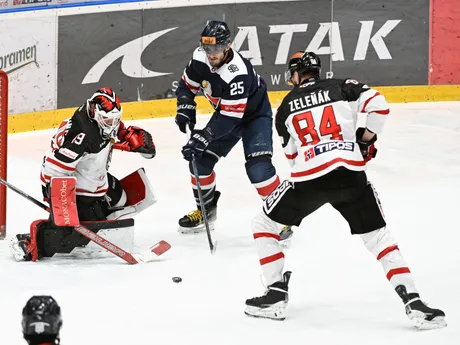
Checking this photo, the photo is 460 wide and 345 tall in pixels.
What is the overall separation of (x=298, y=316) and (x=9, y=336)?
46.1 inches

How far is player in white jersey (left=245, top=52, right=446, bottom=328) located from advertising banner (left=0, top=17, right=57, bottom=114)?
13.5 feet

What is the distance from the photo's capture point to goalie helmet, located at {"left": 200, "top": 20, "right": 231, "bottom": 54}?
17.4ft

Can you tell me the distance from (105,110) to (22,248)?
0.80 m

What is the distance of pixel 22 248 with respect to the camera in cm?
509

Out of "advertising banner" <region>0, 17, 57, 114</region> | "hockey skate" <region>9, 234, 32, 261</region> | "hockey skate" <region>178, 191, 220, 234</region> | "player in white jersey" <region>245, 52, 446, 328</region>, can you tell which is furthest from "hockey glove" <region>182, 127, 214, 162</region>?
"advertising banner" <region>0, 17, 57, 114</region>

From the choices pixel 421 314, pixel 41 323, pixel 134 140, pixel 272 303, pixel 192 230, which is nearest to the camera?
pixel 41 323

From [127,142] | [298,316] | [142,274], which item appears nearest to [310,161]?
[298,316]

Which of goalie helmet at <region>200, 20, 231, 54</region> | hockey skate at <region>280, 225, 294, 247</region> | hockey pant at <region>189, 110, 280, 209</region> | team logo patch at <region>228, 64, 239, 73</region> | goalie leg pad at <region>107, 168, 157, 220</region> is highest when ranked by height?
goalie helmet at <region>200, 20, 231, 54</region>

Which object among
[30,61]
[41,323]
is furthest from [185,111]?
[41,323]

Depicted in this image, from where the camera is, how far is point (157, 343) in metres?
3.85

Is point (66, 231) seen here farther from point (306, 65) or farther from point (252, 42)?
point (252, 42)

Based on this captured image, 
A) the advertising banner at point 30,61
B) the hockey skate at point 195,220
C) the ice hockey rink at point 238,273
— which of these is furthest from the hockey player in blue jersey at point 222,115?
the advertising banner at point 30,61

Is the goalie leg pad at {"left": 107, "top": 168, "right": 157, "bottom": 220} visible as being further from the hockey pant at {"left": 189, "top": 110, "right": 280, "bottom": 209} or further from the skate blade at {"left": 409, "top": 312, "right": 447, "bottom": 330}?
the skate blade at {"left": 409, "top": 312, "right": 447, "bottom": 330}

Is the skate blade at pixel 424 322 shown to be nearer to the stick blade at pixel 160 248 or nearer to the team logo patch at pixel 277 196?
the team logo patch at pixel 277 196
